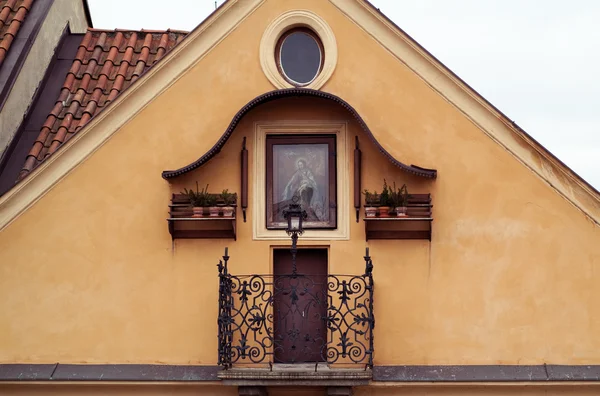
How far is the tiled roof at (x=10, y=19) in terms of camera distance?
56.7 ft

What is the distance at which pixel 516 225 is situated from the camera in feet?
49.5

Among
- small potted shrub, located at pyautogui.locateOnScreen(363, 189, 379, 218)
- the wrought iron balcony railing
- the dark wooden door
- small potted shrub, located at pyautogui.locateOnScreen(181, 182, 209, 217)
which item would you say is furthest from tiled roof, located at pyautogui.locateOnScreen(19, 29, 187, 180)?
small potted shrub, located at pyautogui.locateOnScreen(363, 189, 379, 218)

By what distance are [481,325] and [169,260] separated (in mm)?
4087

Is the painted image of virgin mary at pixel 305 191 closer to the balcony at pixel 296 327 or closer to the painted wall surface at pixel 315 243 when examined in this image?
the painted wall surface at pixel 315 243

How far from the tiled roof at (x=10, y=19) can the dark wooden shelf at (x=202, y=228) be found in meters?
3.93

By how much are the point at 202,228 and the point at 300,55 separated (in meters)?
2.65

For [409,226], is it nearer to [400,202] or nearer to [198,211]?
[400,202]

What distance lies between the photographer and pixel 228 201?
1523 centimetres

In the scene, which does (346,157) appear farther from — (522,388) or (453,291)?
(522,388)

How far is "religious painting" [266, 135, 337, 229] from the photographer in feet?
50.5

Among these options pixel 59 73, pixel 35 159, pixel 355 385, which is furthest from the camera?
pixel 59 73

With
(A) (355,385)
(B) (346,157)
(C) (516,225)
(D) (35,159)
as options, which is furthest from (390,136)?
(D) (35,159)

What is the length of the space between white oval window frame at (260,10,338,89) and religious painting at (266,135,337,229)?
74 centimetres

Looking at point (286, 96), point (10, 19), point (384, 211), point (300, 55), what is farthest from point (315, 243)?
point (10, 19)
